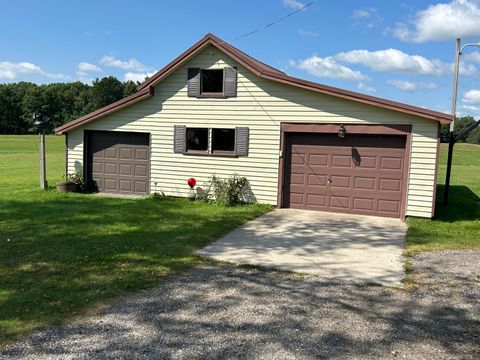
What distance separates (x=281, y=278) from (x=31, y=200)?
31.2 ft

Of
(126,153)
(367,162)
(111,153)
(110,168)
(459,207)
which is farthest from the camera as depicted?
(110,168)

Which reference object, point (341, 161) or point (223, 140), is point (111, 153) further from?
point (341, 161)

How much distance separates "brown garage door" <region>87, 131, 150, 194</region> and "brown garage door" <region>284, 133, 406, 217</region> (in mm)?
4936

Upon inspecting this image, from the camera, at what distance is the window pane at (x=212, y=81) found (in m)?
13.4

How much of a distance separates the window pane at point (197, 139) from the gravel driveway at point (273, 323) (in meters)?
7.75

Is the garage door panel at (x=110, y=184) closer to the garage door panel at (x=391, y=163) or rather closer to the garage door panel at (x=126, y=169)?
the garage door panel at (x=126, y=169)

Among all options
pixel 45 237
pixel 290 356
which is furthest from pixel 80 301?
pixel 45 237

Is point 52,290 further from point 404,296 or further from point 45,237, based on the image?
point 404,296

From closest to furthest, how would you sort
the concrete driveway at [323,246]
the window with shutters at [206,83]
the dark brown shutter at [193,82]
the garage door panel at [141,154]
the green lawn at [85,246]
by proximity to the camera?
the green lawn at [85,246] → the concrete driveway at [323,246] → the window with shutters at [206,83] → the dark brown shutter at [193,82] → the garage door panel at [141,154]

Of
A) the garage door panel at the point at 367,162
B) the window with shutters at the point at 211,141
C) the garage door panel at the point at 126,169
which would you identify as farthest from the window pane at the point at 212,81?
the garage door panel at the point at 367,162

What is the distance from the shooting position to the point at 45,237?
27.4ft

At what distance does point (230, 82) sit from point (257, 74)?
3.22 ft

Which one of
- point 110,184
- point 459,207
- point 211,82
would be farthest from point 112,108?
point 459,207

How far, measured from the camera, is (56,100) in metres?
107
